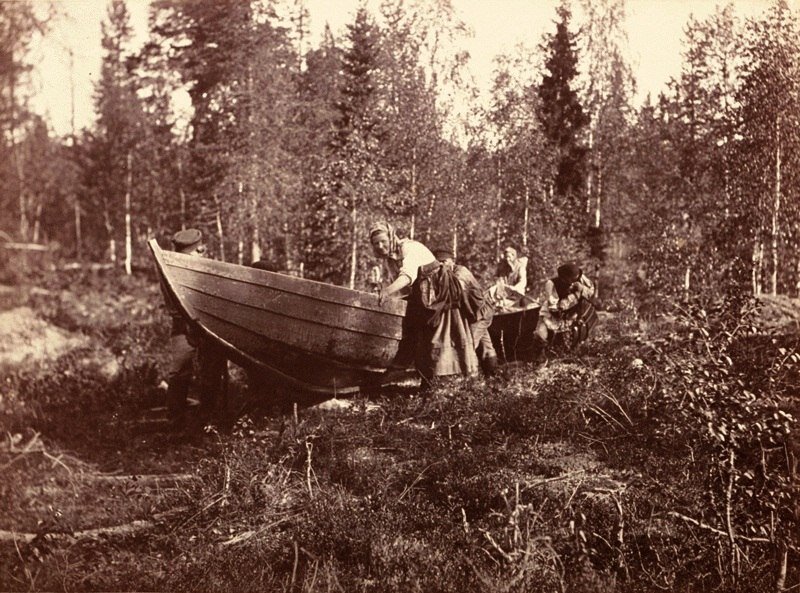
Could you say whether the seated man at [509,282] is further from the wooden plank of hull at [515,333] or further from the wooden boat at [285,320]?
the wooden boat at [285,320]

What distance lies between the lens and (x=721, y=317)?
164 inches

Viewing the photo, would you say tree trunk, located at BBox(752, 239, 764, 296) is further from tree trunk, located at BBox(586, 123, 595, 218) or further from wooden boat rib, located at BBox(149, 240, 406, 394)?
tree trunk, located at BBox(586, 123, 595, 218)

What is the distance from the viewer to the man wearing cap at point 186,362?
6660 mm

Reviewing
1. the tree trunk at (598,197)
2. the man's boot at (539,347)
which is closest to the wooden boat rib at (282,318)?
the man's boot at (539,347)

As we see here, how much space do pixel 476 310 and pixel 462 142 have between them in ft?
25.6

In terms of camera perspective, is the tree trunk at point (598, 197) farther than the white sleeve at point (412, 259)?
Yes

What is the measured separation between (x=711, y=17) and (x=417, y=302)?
383 centimetres

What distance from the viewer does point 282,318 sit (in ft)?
20.2

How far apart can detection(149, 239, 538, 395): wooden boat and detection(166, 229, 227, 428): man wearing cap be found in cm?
42

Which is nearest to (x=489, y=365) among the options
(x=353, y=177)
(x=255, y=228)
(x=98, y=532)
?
(x=98, y=532)

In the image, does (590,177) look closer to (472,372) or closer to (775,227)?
(775,227)

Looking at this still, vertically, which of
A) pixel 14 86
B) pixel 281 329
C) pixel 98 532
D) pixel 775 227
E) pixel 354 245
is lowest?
pixel 98 532

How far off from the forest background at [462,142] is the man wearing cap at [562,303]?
1.28 m

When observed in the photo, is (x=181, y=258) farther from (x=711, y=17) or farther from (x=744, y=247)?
(x=744, y=247)
